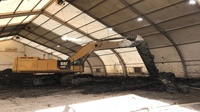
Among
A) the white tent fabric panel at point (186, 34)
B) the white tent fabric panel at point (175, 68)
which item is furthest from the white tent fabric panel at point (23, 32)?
the white tent fabric panel at point (186, 34)

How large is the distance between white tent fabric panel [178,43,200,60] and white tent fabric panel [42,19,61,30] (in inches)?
549

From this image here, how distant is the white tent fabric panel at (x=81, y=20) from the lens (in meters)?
14.7

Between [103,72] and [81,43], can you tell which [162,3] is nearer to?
[81,43]

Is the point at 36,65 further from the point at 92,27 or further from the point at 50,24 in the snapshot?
the point at 92,27

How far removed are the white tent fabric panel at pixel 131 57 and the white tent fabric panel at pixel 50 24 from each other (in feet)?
30.7

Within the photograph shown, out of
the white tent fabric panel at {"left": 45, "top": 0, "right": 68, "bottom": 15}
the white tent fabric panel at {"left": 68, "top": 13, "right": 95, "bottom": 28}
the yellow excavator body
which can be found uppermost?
the white tent fabric panel at {"left": 45, "top": 0, "right": 68, "bottom": 15}

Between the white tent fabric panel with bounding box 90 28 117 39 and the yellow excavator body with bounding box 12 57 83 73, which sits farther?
the white tent fabric panel with bounding box 90 28 117 39

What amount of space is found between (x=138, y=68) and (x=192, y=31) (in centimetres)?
793

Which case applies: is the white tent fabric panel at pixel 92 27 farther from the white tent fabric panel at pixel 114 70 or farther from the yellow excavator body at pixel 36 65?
the white tent fabric panel at pixel 114 70

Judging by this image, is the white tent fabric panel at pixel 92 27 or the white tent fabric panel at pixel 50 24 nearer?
the white tent fabric panel at pixel 92 27

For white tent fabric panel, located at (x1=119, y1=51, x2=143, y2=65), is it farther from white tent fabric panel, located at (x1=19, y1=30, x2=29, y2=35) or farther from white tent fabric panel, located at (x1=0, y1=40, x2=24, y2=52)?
white tent fabric panel, located at (x1=0, y1=40, x2=24, y2=52)

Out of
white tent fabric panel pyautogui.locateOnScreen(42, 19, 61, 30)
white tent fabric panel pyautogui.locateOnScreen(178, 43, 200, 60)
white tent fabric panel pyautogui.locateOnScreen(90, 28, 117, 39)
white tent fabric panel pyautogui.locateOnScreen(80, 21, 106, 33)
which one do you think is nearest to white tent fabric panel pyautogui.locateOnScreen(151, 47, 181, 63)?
white tent fabric panel pyautogui.locateOnScreen(178, 43, 200, 60)

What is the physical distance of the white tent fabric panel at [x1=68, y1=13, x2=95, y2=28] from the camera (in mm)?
14746

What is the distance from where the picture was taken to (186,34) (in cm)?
1247
